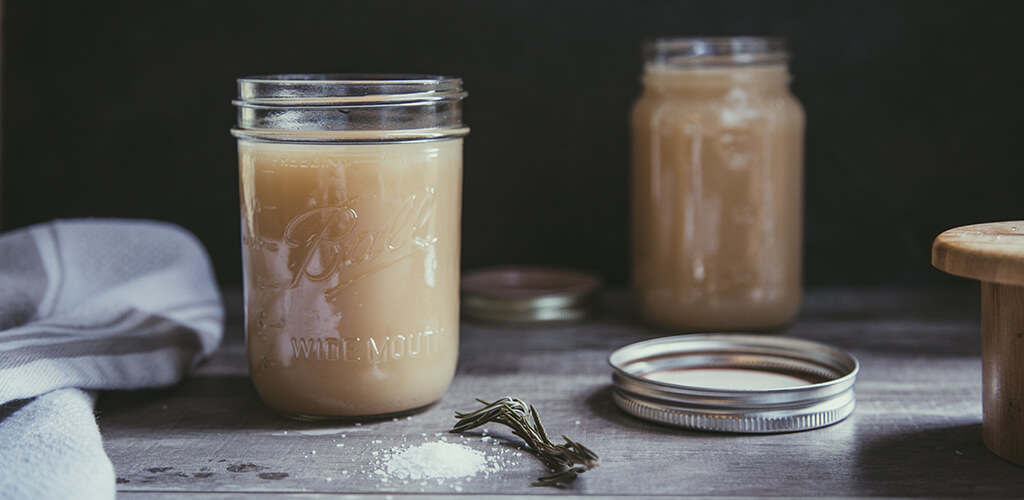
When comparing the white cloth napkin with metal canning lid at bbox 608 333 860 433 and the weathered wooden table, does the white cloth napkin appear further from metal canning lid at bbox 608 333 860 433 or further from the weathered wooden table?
metal canning lid at bbox 608 333 860 433

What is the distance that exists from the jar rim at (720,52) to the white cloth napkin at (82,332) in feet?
2.07

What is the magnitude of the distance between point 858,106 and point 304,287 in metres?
0.92

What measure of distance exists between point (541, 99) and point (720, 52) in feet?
1.08

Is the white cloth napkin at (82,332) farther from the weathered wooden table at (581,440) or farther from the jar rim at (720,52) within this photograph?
the jar rim at (720,52)

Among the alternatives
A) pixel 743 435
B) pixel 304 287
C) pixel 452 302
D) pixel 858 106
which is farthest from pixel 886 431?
pixel 858 106

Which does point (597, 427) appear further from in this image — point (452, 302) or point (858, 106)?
point (858, 106)

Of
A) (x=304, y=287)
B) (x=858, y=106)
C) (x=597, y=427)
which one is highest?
(x=858, y=106)

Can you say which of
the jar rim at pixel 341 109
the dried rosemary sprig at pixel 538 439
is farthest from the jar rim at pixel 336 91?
the dried rosemary sprig at pixel 538 439

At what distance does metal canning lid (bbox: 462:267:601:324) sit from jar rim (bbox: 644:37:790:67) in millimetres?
320

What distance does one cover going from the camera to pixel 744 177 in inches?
50.2

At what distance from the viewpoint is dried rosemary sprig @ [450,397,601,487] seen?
32.6 inches

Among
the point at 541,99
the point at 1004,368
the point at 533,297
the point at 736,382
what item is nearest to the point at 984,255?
the point at 1004,368

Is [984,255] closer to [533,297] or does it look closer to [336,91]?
[336,91]

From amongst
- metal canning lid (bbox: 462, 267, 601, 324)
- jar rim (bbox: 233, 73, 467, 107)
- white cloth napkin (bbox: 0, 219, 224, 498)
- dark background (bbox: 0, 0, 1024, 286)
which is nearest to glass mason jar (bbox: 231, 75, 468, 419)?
jar rim (bbox: 233, 73, 467, 107)
